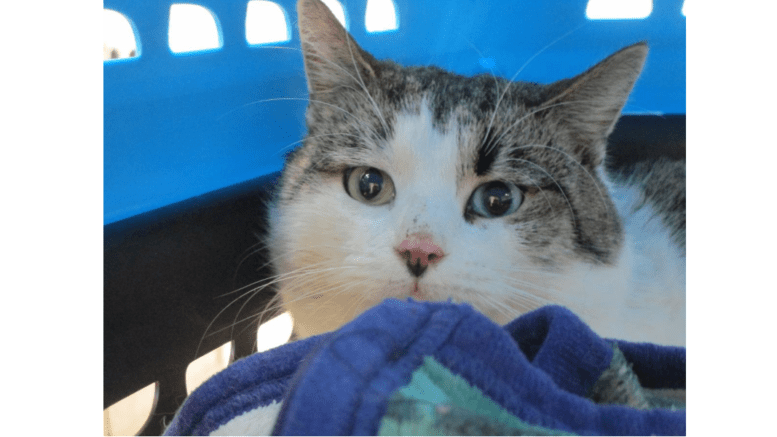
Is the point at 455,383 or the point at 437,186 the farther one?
the point at 437,186

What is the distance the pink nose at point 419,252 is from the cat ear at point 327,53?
0.28m

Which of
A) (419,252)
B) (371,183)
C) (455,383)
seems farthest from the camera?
(371,183)

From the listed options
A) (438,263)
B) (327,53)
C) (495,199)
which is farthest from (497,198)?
(327,53)

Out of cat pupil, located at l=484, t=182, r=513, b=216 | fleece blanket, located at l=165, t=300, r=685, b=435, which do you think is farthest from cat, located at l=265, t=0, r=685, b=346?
fleece blanket, located at l=165, t=300, r=685, b=435

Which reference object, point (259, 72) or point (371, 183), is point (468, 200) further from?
point (259, 72)

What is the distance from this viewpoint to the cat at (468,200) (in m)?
0.76

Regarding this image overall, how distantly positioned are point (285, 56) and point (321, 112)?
0.10 meters

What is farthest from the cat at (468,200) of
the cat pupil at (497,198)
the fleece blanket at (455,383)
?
the fleece blanket at (455,383)

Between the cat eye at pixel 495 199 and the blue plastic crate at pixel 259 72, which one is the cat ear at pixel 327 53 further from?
the cat eye at pixel 495 199

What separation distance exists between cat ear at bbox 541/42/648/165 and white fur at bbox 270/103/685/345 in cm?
16

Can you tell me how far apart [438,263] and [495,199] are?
0.14m

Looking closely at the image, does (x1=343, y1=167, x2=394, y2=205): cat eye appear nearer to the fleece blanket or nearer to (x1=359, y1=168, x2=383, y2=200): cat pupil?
(x1=359, y1=168, x2=383, y2=200): cat pupil

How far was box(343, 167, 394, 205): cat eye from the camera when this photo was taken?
812mm

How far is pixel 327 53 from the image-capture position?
0.85 meters
